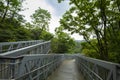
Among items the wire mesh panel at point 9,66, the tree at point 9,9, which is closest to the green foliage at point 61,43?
the tree at point 9,9

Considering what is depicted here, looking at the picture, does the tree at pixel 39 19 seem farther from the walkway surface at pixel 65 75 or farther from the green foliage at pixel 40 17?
the walkway surface at pixel 65 75

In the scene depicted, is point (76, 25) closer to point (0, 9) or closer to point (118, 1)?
point (118, 1)

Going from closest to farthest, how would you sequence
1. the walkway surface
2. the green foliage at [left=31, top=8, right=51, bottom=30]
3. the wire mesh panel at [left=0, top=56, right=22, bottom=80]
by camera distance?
the wire mesh panel at [left=0, top=56, right=22, bottom=80]
the walkway surface
the green foliage at [left=31, top=8, right=51, bottom=30]

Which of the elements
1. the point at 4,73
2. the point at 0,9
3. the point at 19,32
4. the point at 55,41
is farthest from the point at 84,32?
the point at 55,41

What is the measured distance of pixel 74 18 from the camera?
13703 millimetres

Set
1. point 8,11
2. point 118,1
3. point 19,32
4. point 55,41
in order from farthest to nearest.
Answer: point 55,41, point 19,32, point 8,11, point 118,1

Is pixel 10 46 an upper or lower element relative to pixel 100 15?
Result: lower

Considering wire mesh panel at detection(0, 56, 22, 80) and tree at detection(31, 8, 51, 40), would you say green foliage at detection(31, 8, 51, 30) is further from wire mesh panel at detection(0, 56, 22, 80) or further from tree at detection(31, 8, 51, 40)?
wire mesh panel at detection(0, 56, 22, 80)

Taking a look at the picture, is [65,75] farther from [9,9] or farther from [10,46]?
[9,9]

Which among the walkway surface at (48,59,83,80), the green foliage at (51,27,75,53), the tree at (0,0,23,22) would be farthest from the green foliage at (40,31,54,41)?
the walkway surface at (48,59,83,80)

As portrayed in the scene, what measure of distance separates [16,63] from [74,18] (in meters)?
9.74

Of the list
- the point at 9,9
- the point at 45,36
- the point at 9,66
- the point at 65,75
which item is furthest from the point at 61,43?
the point at 9,66

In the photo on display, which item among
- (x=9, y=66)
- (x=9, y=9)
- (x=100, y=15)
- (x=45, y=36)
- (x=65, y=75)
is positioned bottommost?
(x=65, y=75)

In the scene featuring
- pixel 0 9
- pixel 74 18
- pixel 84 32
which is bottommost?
pixel 84 32
